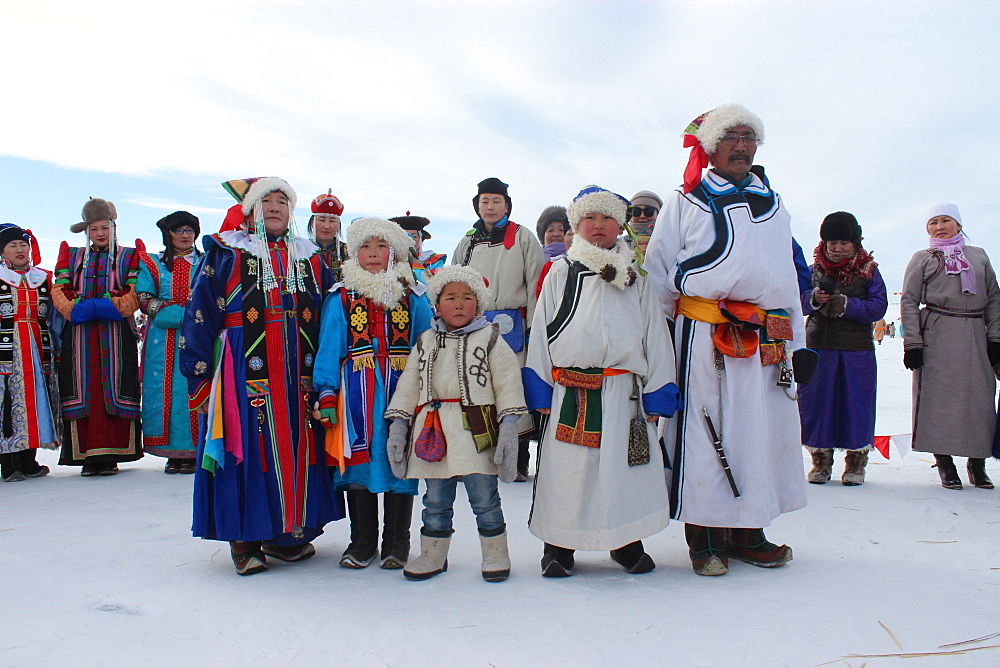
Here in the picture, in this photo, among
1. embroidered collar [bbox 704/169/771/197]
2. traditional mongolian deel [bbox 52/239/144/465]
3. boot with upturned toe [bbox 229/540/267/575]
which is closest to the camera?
boot with upturned toe [bbox 229/540/267/575]

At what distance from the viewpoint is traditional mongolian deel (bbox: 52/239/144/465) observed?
629 cm

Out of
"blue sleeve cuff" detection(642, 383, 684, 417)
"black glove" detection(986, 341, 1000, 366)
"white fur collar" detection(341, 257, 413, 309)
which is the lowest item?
"blue sleeve cuff" detection(642, 383, 684, 417)

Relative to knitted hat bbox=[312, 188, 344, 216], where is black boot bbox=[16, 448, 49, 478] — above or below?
below

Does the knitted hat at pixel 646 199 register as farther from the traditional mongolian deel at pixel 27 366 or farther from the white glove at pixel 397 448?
the traditional mongolian deel at pixel 27 366

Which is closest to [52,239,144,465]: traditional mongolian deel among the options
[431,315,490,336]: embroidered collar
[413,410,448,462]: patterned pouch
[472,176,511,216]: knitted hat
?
[472,176,511,216]: knitted hat

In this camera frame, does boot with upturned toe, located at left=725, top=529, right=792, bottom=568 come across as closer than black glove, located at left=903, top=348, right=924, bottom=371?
Yes

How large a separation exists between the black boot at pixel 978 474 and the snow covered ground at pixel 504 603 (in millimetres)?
1148

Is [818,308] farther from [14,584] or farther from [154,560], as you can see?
[14,584]

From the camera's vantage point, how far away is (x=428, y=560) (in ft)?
11.4

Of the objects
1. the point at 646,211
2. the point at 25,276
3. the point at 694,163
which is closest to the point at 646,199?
the point at 646,211

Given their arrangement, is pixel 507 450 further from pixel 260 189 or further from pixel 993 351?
pixel 993 351

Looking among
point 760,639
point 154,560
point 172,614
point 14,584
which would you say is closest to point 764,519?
point 760,639

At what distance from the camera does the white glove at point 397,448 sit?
136 inches

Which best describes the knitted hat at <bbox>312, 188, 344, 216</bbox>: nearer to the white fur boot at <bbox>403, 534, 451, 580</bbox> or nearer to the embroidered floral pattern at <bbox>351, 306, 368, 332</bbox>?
the embroidered floral pattern at <bbox>351, 306, 368, 332</bbox>
